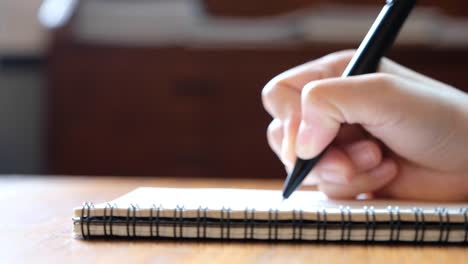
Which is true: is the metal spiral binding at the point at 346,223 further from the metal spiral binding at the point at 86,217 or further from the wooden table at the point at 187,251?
the metal spiral binding at the point at 86,217

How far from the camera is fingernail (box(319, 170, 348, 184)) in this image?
2.18ft

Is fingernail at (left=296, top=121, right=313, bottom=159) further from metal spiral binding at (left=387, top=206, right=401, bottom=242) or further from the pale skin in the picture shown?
metal spiral binding at (left=387, top=206, right=401, bottom=242)

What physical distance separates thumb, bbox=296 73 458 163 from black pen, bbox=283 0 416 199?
22 mm

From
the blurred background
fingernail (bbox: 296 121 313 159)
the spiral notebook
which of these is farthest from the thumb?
the blurred background

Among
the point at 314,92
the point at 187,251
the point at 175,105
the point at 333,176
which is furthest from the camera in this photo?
the point at 175,105

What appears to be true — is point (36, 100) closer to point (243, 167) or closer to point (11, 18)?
point (11, 18)

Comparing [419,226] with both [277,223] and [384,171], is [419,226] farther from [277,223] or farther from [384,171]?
[384,171]

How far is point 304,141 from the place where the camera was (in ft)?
2.01

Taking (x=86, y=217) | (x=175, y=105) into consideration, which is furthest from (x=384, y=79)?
(x=175, y=105)

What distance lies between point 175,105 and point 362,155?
1303 mm

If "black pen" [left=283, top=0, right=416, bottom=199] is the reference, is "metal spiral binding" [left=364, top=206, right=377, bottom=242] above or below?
below

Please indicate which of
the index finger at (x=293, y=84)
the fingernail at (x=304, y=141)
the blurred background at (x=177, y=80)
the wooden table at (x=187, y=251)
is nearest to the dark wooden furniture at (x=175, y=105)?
the blurred background at (x=177, y=80)

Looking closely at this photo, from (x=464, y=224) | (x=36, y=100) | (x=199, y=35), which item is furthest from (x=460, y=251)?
(x=36, y=100)

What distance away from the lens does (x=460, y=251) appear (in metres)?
0.45
